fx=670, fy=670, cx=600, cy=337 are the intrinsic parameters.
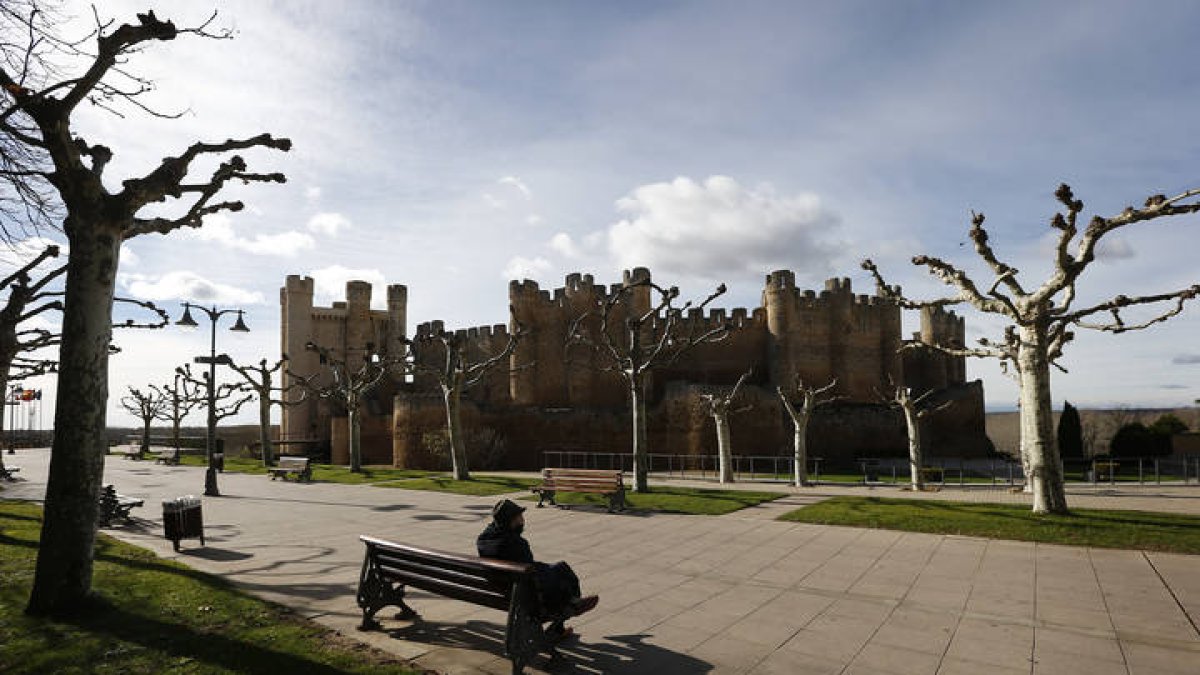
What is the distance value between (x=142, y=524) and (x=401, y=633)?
462 inches

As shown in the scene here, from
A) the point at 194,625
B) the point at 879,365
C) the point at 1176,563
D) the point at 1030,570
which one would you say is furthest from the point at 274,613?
the point at 879,365

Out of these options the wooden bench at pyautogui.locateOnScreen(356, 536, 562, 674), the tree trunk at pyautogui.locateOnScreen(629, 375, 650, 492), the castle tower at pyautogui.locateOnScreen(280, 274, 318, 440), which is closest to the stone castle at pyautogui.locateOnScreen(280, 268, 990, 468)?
the castle tower at pyautogui.locateOnScreen(280, 274, 318, 440)

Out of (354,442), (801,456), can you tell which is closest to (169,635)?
(801,456)

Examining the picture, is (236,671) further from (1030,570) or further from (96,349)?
(1030,570)

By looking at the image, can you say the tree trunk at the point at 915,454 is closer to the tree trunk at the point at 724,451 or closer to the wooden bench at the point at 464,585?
the tree trunk at the point at 724,451

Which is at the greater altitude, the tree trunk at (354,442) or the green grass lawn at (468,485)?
the tree trunk at (354,442)

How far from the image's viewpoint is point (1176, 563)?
1011 centimetres

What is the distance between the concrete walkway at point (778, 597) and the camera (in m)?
6.30

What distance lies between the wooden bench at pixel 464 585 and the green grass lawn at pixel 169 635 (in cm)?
68

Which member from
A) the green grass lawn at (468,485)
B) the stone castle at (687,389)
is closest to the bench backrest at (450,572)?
the green grass lawn at (468,485)

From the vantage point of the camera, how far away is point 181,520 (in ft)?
37.4

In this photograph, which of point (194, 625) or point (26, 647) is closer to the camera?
point (26, 647)

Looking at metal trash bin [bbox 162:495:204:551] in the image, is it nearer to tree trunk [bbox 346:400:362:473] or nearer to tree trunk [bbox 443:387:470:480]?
tree trunk [bbox 443:387:470:480]

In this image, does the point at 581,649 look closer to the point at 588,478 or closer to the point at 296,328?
the point at 588,478
